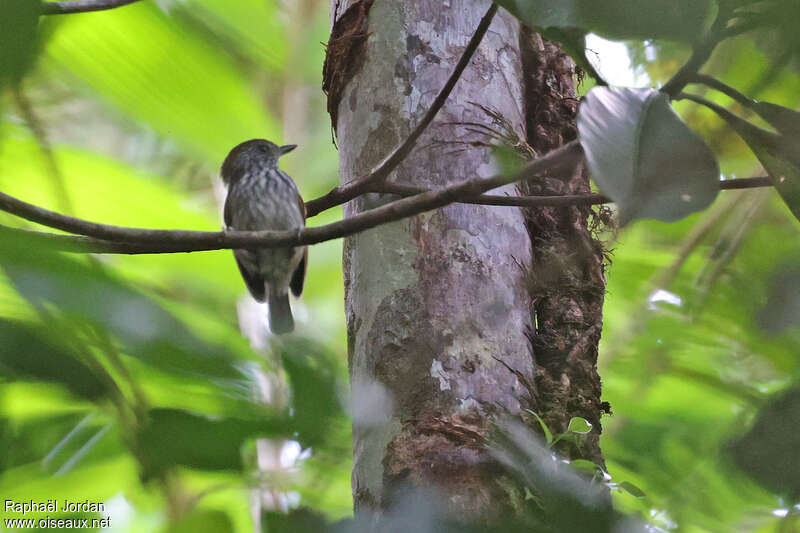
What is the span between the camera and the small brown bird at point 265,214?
3.77 metres

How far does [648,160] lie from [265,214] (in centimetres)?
288

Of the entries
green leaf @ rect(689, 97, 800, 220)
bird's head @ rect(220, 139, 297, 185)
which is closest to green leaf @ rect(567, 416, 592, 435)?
green leaf @ rect(689, 97, 800, 220)

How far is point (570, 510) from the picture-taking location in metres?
0.66

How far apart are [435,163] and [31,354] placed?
1689 millimetres

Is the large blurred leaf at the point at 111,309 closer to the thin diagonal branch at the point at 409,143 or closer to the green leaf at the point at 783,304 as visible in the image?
the green leaf at the point at 783,304

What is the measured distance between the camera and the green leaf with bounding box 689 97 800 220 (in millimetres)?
1179

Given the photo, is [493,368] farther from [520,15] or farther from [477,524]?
[477,524]

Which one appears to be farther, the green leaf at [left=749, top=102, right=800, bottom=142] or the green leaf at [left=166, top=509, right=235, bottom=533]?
the green leaf at [left=749, top=102, right=800, bottom=142]

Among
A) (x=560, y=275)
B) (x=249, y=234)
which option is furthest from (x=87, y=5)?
(x=560, y=275)

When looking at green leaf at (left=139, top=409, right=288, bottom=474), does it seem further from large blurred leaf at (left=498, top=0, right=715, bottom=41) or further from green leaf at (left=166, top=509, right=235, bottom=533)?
large blurred leaf at (left=498, top=0, right=715, bottom=41)

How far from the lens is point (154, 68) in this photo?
3391 millimetres

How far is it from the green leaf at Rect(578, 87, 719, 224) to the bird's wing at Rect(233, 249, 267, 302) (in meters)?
3.02

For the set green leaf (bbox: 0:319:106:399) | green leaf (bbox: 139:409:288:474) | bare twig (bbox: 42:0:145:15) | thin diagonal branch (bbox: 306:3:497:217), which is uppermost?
bare twig (bbox: 42:0:145:15)

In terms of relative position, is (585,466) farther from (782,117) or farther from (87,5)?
(87,5)
